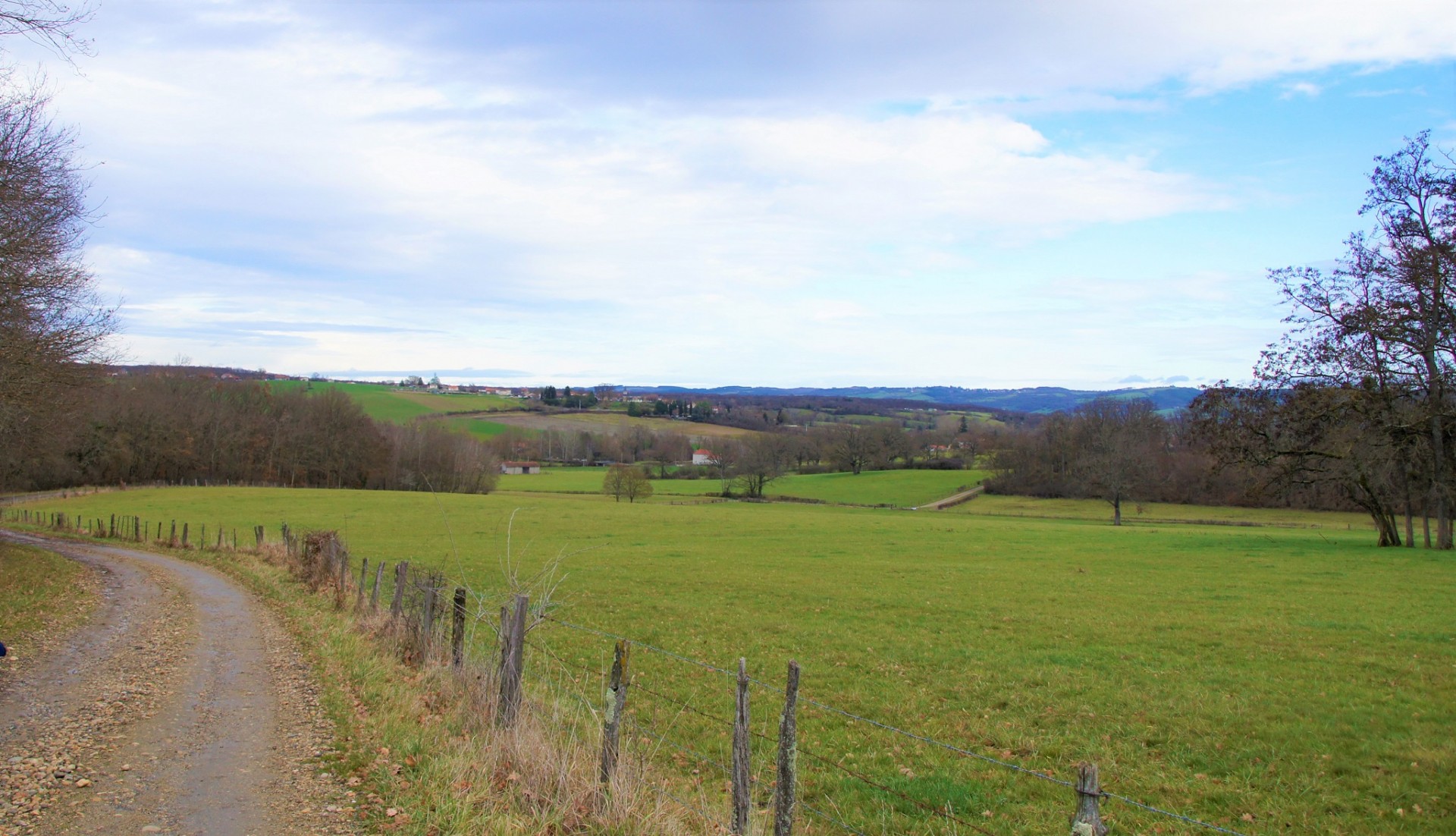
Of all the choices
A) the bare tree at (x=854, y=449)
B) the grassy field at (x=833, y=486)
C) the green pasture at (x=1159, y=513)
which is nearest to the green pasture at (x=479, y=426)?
the grassy field at (x=833, y=486)

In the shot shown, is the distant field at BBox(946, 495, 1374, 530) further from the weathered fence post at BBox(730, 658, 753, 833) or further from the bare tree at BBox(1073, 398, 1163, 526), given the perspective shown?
the weathered fence post at BBox(730, 658, 753, 833)

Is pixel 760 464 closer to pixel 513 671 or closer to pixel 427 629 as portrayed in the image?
pixel 427 629

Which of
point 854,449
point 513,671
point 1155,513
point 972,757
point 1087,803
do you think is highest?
point 1087,803

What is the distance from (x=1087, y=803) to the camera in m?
4.44

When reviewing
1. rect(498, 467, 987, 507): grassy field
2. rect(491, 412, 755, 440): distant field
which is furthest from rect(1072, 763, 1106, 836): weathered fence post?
Answer: rect(491, 412, 755, 440): distant field

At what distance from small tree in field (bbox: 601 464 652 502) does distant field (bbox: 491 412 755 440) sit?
58796 millimetres

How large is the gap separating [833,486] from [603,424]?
239 ft

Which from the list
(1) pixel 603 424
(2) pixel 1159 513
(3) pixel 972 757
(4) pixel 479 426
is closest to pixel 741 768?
(3) pixel 972 757

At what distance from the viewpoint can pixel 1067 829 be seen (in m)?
8.12

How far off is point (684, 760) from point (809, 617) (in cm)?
1052

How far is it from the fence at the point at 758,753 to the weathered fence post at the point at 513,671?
0.02 metres

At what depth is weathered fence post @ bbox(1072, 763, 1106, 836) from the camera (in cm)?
437

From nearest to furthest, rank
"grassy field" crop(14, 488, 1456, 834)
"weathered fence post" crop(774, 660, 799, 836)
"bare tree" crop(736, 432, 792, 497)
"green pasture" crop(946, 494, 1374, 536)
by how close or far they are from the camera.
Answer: "weathered fence post" crop(774, 660, 799, 836) → "grassy field" crop(14, 488, 1456, 834) → "green pasture" crop(946, 494, 1374, 536) → "bare tree" crop(736, 432, 792, 497)

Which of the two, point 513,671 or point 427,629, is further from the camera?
point 427,629
